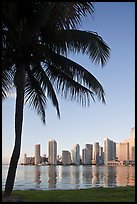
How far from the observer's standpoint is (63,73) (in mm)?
14836

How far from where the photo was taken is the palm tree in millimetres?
10809

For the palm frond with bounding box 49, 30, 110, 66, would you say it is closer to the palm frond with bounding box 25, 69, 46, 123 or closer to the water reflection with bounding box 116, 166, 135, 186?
the palm frond with bounding box 25, 69, 46, 123

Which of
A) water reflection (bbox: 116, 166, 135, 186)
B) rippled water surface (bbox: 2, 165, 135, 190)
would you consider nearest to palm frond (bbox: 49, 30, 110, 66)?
rippled water surface (bbox: 2, 165, 135, 190)

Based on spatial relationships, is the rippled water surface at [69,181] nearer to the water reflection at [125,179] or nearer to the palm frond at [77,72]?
the water reflection at [125,179]

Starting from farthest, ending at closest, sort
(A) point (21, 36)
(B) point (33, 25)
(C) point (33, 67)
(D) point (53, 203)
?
(C) point (33, 67)
(D) point (53, 203)
(A) point (21, 36)
(B) point (33, 25)

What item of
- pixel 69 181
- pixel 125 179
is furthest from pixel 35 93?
pixel 125 179

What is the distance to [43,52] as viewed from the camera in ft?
44.8

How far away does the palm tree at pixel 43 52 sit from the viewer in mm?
10809

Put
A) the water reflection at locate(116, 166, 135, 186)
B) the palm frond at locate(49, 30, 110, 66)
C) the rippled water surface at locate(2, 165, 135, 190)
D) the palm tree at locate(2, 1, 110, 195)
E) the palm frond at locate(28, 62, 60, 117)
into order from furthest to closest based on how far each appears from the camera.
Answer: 1. the water reflection at locate(116, 166, 135, 186)
2. the rippled water surface at locate(2, 165, 135, 190)
3. the palm frond at locate(28, 62, 60, 117)
4. the palm frond at locate(49, 30, 110, 66)
5. the palm tree at locate(2, 1, 110, 195)

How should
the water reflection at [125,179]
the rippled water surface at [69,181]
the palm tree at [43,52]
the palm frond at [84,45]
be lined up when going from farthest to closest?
the water reflection at [125,179]
the rippled water surface at [69,181]
the palm frond at [84,45]
the palm tree at [43,52]

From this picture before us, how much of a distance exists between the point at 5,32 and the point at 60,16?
3.07 metres

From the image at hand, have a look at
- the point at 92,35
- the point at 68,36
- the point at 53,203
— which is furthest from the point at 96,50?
the point at 53,203

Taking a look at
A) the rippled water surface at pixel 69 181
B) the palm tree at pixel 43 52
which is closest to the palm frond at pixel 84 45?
the palm tree at pixel 43 52

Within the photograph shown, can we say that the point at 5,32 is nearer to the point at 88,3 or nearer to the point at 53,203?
the point at 88,3
